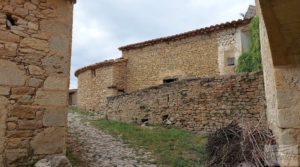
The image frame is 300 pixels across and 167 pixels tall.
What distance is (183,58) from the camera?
14594mm

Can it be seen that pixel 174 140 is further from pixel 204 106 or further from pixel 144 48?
pixel 144 48

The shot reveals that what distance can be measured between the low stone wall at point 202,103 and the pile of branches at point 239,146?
245 cm

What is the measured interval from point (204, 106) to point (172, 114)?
1226 millimetres

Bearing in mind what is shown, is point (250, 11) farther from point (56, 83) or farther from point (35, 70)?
point (35, 70)

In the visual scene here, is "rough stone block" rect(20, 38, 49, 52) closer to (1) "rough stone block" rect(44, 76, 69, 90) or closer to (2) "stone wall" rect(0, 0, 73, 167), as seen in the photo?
(2) "stone wall" rect(0, 0, 73, 167)

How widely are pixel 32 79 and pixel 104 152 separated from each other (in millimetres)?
2881

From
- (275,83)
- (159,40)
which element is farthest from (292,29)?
(159,40)

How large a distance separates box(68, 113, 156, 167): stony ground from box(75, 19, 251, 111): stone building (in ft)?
22.3

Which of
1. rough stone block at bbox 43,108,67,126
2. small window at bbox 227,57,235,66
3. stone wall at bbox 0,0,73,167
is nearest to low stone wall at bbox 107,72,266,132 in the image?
small window at bbox 227,57,235,66

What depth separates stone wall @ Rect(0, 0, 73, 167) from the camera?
13.5 ft

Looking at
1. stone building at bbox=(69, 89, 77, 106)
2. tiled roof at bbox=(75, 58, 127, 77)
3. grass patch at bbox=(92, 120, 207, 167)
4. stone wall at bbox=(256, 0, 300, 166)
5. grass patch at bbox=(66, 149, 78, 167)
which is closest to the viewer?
stone wall at bbox=(256, 0, 300, 166)

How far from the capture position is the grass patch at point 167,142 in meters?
6.19

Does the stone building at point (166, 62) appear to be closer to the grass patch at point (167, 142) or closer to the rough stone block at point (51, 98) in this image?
the grass patch at point (167, 142)

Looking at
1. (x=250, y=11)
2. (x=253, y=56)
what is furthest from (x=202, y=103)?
(x=250, y=11)
